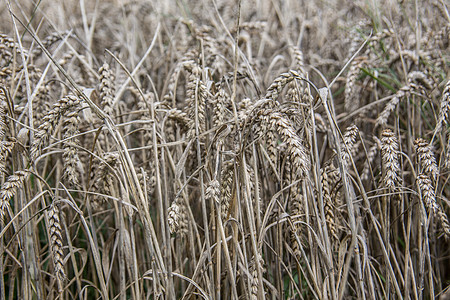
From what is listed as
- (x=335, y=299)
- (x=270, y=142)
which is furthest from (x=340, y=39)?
(x=335, y=299)

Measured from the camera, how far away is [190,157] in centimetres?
159

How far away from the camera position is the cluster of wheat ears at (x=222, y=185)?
124cm

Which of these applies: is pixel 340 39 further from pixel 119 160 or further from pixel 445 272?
pixel 119 160

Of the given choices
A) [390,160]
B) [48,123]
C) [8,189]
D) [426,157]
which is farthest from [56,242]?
[426,157]

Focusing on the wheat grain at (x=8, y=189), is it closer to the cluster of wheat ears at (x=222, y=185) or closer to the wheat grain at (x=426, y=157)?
the cluster of wheat ears at (x=222, y=185)

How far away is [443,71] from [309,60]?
33.7 inches

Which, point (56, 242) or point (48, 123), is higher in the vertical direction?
point (48, 123)

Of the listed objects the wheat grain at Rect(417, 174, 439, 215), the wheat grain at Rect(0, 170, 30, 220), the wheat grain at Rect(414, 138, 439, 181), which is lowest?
the wheat grain at Rect(417, 174, 439, 215)

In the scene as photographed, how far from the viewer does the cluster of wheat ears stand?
1243 millimetres

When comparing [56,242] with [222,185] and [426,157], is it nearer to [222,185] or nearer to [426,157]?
[222,185]

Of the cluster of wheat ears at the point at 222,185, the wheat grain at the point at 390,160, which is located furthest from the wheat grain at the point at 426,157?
the wheat grain at the point at 390,160

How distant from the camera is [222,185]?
130 cm

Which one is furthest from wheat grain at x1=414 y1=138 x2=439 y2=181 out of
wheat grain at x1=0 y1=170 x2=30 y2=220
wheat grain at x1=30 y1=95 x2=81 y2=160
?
wheat grain at x1=0 y1=170 x2=30 y2=220

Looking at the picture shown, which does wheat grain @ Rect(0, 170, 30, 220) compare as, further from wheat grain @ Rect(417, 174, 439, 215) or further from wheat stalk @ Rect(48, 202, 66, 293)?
wheat grain @ Rect(417, 174, 439, 215)
